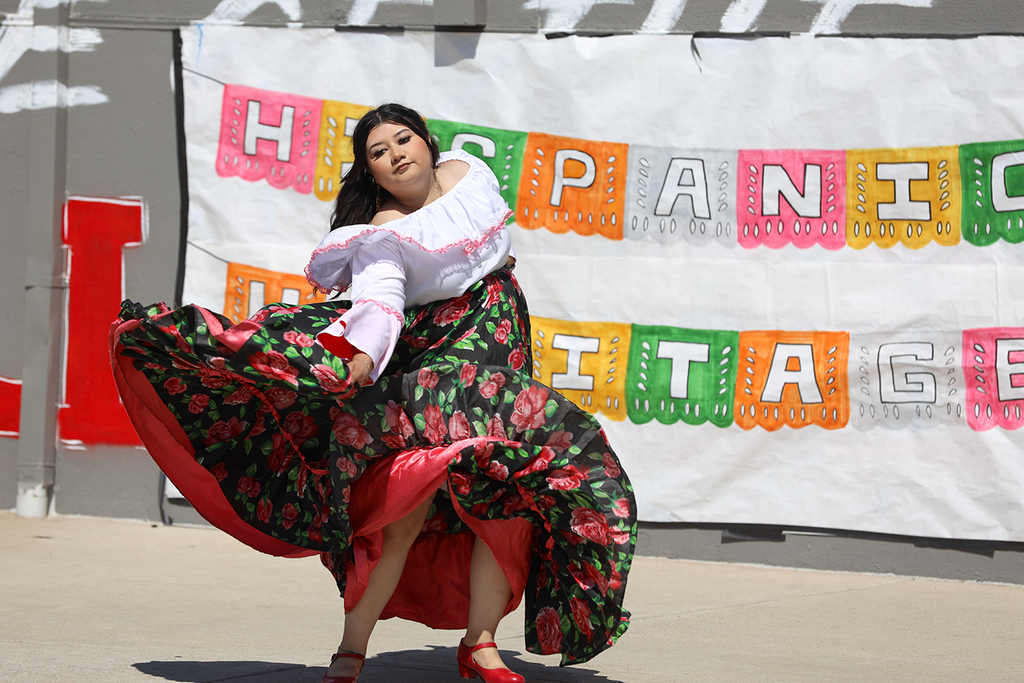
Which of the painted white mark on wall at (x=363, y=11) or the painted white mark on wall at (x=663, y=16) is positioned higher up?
the painted white mark on wall at (x=363, y=11)

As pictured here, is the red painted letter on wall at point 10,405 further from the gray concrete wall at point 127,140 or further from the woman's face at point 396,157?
the woman's face at point 396,157

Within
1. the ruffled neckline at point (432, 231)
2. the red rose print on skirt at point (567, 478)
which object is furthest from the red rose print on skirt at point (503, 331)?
the red rose print on skirt at point (567, 478)

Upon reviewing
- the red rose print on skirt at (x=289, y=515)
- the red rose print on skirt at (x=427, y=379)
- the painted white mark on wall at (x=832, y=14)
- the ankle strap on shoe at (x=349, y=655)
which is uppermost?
A: the painted white mark on wall at (x=832, y=14)

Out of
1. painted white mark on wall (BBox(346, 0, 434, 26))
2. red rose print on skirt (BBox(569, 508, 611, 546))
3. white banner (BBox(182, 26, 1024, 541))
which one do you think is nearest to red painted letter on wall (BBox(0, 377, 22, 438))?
white banner (BBox(182, 26, 1024, 541))

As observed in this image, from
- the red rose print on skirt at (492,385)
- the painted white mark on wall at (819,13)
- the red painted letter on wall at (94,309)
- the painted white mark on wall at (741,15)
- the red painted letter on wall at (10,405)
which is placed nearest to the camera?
the red rose print on skirt at (492,385)

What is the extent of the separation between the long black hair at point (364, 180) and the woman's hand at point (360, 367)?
54 cm

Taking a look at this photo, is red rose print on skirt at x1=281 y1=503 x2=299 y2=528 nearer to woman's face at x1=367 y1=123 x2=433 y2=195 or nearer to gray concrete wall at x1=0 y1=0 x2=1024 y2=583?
woman's face at x1=367 y1=123 x2=433 y2=195

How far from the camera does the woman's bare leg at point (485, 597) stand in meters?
2.83

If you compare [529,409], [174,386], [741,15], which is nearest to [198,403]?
[174,386]

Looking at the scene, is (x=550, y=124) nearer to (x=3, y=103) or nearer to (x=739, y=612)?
(x=739, y=612)

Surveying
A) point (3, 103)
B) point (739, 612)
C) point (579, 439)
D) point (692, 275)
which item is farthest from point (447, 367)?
point (3, 103)

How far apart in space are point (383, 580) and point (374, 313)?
735 mm

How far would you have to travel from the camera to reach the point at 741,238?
5.11 metres

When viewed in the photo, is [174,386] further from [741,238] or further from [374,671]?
[741,238]
